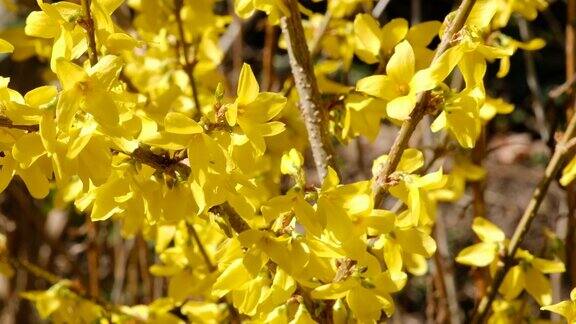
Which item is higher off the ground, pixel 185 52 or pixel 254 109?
pixel 254 109

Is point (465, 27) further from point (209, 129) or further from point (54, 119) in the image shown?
point (54, 119)

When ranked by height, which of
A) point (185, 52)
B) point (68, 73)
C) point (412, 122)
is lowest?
point (185, 52)

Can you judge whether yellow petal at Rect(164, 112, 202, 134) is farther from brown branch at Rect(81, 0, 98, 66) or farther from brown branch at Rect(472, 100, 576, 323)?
brown branch at Rect(472, 100, 576, 323)

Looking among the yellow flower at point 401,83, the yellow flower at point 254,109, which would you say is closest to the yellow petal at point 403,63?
the yellow flower at point 401,83

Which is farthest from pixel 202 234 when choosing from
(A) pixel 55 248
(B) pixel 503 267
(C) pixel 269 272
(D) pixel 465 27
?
(A) pixel 55 248

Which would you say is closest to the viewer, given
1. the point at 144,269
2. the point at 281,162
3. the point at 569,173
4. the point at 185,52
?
the point at 281,162

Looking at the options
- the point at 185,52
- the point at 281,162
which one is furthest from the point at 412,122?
the point at 185,52

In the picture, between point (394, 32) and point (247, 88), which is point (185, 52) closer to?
point (394, 32)
